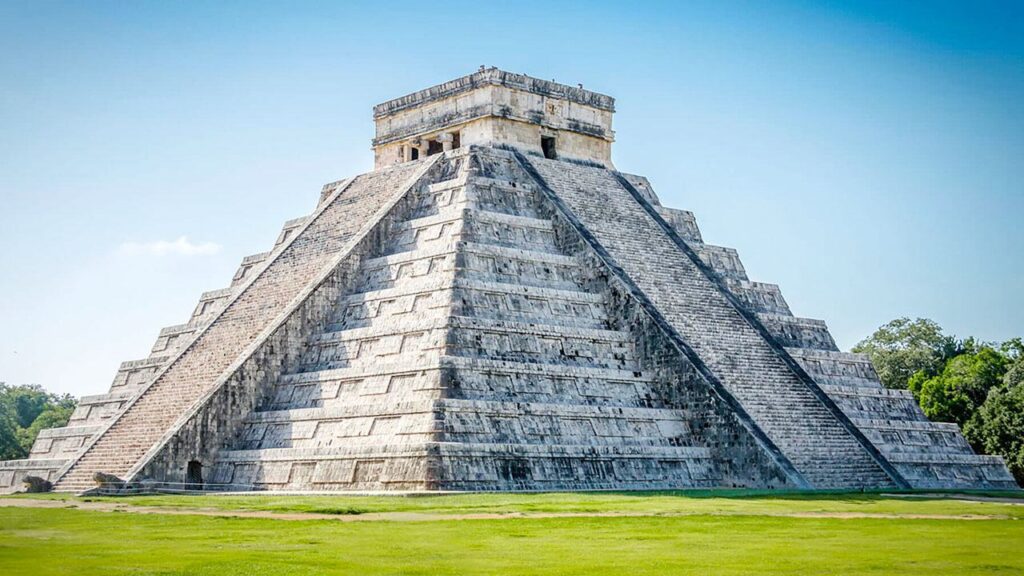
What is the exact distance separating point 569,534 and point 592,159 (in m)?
22.5

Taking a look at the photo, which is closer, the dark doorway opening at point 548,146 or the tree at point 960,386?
the dark doorway opening at point 548,146

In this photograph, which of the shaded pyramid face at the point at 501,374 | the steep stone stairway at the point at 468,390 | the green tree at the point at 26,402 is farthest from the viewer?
the green tree at the point at 26,402

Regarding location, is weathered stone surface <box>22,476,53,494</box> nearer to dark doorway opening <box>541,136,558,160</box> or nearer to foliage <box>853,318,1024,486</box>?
dark doorway opening <box>541,136,558,160</box>

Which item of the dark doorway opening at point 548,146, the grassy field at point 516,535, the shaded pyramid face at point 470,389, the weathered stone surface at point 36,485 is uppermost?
the dark doorway opening at point 548,146

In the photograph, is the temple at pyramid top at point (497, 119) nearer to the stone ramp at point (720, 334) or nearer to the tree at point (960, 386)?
the stone ramp at point (720, 334)

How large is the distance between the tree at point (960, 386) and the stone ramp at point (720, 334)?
14746 millimetres

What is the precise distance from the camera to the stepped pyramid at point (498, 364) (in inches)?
1037

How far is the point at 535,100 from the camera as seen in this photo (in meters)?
36.6

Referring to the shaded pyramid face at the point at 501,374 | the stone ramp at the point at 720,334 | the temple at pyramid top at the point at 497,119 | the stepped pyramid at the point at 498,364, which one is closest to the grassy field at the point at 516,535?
the shaded pyramid face at the point at 501,374

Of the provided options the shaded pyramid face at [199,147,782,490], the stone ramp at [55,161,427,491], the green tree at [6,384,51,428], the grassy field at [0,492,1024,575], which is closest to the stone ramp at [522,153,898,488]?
the shaded pyramid face at [199,147,782,490]

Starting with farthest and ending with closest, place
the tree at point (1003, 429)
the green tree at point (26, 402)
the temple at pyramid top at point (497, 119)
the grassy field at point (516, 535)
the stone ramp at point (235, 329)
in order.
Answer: the green tree at point (26, 402), the tree at point (1003, 429), the temple at pyramid top at point (497, 119), the stone ramp at point (235, 329), the grassy field at point (516, 535)

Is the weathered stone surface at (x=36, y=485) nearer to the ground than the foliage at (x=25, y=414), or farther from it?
nearer to the ground

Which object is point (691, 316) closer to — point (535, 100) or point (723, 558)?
point (535, 100)

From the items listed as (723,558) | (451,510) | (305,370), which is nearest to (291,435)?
(305,370)
